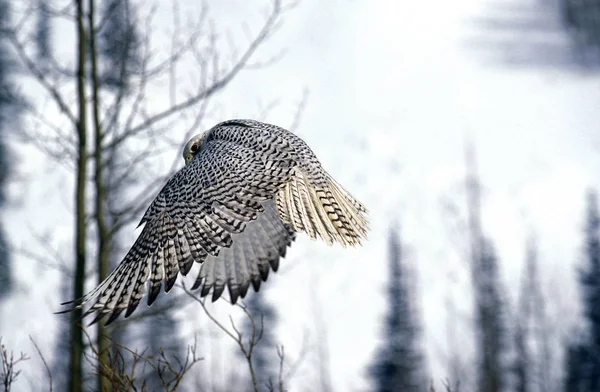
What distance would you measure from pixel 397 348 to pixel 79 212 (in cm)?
1792

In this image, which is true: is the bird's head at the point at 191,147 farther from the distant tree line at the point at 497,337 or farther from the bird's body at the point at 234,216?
the distant tree line at the point at 497,337

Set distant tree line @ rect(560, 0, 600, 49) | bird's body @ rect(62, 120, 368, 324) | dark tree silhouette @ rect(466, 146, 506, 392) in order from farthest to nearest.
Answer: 1. dark tree silhouette @ rect(466, 146, 506, 392)
2. bird's body @ rect(62, 120, 368, 324)
3. distant tree line @ rect(560, 0, 600, 49)

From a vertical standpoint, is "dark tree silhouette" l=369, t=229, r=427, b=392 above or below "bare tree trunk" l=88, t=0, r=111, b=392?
below

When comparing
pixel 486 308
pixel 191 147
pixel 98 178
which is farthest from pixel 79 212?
pixel 486 308

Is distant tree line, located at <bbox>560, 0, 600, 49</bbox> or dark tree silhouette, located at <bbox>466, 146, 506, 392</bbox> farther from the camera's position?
dark tree silhouette, located at <bbox>466, 146, 506, 392</bbox>

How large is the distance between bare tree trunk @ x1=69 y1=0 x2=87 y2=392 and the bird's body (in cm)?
191

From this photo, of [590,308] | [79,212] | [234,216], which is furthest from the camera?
[590,308]

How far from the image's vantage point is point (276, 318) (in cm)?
2808

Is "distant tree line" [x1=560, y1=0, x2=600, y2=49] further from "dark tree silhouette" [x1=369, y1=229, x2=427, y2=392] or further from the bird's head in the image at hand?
"dark tree silhouette" [x1=369, y1=229, x2=427, y2=392]

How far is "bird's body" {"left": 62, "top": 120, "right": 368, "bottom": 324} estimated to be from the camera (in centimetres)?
477

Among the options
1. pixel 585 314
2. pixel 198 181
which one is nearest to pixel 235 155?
pixel 198 181

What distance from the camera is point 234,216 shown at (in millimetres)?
5105

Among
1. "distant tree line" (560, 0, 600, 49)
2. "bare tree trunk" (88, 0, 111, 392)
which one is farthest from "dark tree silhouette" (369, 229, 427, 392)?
"distant tree line" (560, 0, 600, 49)

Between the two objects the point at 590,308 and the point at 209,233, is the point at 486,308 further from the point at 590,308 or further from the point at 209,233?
the point at 209,233
